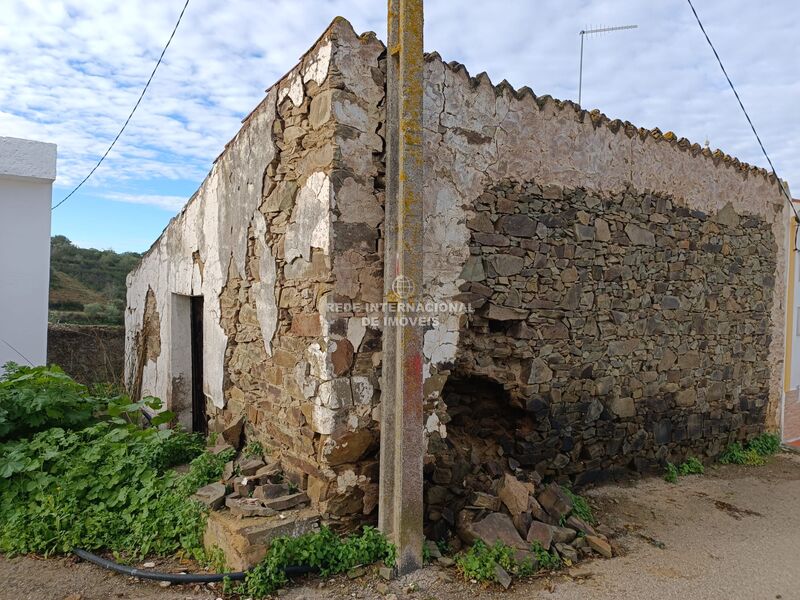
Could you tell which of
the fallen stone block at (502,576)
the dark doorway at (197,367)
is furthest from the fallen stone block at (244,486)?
the dark doorway at (197,367)

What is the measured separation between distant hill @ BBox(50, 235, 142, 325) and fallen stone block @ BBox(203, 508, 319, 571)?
39.2ft

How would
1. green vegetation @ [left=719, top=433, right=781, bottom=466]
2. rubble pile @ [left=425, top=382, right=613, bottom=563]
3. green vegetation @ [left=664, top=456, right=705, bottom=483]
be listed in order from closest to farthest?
rubble pile @ [left=425, top=382, right=613, bottom=563]
green vegetation @ [left=664, top=456, right=705, bottom=483]
green vegetation @ [left=719, top=433, right=781, bottom=466]

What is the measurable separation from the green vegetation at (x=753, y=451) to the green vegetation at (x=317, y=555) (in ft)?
15.5

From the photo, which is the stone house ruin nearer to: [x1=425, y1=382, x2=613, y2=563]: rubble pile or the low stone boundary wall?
[x1=425, y1=382, x2=613, y2=563]: rubble pile

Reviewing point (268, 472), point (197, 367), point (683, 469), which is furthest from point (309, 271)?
point (683, 469)

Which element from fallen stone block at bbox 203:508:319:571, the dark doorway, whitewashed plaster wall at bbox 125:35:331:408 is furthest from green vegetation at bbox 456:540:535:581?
the dark doorway

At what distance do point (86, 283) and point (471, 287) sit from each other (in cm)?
1760

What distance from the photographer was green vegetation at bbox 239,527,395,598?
3.17 metres

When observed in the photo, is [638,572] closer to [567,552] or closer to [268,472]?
[567,552]

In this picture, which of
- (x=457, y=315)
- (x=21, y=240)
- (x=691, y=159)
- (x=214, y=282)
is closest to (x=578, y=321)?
(x=457, y=315)

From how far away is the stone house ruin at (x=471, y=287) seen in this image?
3631mm

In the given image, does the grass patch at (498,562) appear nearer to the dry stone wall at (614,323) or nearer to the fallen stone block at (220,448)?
the dry stone wall at (614,323)

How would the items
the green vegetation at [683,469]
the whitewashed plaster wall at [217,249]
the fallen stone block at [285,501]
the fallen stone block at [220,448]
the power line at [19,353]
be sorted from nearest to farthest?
the fallen stone block at [285,501] → the whitewashed plaster wall at [217,249] → the fallen stone block at [220,448] → the green vegetation at [683,469] → the power line at [19,353]

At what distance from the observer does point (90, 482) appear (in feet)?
13.1
